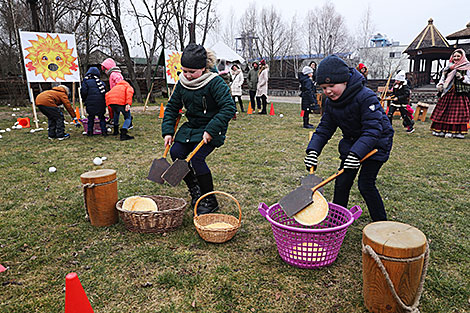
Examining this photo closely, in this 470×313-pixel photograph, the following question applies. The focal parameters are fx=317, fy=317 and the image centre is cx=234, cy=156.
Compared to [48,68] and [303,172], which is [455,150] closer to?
[303,172]

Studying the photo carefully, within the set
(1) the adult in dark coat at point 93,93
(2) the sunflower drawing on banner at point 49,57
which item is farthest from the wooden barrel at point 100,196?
(2) the sunflower drawing on banner at point 49,57

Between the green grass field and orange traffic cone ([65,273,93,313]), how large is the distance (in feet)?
1.40

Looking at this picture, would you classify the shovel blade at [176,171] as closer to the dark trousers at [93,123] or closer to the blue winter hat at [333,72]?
the blue winter hat at [333,72]

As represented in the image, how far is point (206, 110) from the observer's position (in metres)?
3.35

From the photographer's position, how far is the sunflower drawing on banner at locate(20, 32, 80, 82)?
862 cm

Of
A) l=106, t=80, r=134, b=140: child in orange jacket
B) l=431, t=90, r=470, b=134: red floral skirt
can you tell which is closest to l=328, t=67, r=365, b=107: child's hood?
l=106, t=80, r=134, b=140: child in orange jacket

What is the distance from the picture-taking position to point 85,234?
3.06 m

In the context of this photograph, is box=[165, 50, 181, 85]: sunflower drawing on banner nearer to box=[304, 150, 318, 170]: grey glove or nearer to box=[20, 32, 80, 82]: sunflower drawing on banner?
box=[20, 32, 80, 82]: sunflower drawing on banner

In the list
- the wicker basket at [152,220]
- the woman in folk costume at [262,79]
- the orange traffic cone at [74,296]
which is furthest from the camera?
the woman in folk costume at [262,79]

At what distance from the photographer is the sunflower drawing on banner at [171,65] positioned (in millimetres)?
12688

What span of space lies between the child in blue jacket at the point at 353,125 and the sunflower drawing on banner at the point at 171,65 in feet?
35.3

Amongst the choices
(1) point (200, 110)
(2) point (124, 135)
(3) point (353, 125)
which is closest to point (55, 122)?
(2) point (124, 135)

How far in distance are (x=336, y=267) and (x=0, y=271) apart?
2608 mm

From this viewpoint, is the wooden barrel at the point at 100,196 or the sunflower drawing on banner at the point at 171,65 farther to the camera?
the sunflower drawing on banner at the point at 171,65
